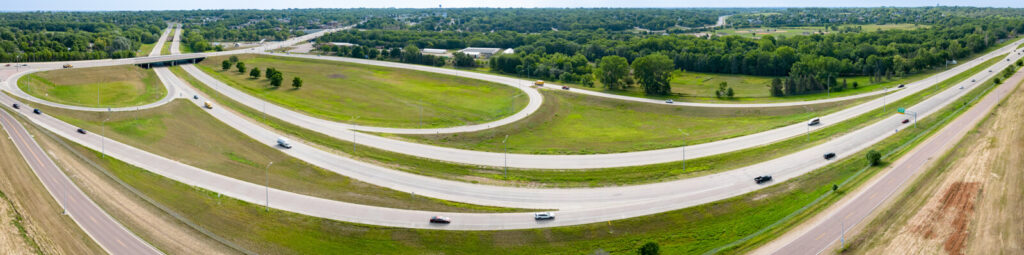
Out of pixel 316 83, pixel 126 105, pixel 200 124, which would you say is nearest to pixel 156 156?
pixel 200 124

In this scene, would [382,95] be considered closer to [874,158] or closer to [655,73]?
[655,73]

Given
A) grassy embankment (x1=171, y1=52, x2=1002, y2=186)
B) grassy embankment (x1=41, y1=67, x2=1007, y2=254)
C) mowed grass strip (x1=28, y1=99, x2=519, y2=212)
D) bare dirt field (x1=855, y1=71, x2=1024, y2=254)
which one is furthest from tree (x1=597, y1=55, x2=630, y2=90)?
mowed grass strip (x1=28, y1=99, x2=519, y2=212)

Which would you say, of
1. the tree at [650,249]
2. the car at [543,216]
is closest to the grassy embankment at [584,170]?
the car at [543,216]

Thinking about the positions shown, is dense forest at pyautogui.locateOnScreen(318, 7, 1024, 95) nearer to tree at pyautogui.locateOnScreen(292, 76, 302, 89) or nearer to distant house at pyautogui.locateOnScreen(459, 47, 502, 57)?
distant house at pyautogui.locateOnScreen(459, 47, 502, 57)

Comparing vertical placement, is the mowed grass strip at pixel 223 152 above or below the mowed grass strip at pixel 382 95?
below

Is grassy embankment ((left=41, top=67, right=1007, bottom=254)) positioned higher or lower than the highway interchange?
lower

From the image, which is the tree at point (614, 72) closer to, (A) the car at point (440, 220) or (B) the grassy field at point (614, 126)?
(B) the grassy field at point (614, 126)
